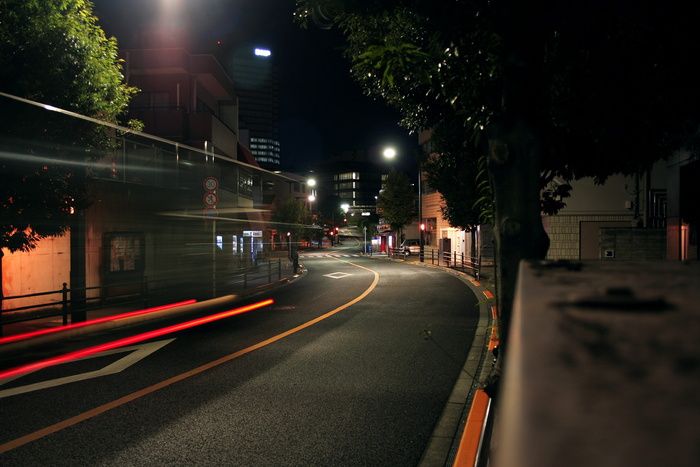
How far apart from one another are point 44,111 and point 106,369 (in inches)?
245

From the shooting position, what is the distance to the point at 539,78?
11.5 ft

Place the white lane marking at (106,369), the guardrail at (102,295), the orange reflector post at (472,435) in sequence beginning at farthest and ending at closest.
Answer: the guardrail at (102,295) → the white lane marking at (106,369) → the orange reflector post at (472,435)

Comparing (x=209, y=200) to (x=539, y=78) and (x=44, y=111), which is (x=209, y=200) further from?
(x=539, y=78)

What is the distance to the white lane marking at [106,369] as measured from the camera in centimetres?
668

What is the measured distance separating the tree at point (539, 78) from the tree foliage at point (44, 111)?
7.71 metres

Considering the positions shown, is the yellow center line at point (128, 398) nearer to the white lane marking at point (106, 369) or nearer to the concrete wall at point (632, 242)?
the white lane marking at point (106, 369)

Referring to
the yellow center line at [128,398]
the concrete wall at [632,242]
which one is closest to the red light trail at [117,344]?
the yellow center line at [128,398]

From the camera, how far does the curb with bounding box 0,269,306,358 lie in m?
9.31

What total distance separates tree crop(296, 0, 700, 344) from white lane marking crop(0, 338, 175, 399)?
20.1 ft

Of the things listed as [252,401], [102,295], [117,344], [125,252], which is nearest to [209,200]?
[125,252]

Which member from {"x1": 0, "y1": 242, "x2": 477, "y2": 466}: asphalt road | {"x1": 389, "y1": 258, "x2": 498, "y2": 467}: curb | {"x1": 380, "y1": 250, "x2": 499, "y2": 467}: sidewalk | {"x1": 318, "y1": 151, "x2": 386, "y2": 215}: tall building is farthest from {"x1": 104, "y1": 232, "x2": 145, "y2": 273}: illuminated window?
{"x1": 318, "y1": 151, "x2": 386, "y2": 215}: tall building

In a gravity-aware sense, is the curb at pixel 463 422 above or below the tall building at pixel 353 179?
below

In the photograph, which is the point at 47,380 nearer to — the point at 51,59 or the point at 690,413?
the point at 51,59

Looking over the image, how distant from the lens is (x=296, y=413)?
5.60 m
